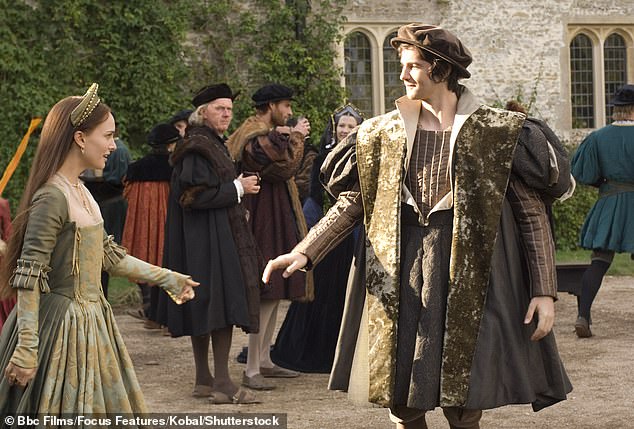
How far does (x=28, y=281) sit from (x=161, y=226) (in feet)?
19.8

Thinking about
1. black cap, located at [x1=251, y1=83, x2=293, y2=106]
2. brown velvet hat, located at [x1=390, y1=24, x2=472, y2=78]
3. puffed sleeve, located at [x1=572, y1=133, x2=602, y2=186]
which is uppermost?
black cap, located at [x1=251, y1=83, x2=293, y2=106]

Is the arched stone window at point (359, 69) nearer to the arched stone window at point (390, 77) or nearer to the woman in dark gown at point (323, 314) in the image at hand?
the arched stone window at point (390, 77)

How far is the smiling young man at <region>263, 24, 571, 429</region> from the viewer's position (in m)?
4.03

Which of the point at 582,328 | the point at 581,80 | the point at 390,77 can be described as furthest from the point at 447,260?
the point at 581,80

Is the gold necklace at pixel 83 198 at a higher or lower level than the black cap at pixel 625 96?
lower

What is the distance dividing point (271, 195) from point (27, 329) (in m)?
3.61

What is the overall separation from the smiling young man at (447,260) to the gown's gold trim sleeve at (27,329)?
2.73ft

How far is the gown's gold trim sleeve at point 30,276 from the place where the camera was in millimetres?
4078

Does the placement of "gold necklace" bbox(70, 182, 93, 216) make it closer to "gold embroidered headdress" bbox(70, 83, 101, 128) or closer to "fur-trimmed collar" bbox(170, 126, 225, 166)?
"gold embroidered headdress" bbox(70, 83, 101, 128)

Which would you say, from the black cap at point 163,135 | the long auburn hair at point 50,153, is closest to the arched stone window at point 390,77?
the black cap at point 163,135

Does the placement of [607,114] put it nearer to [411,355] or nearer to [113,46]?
[113,46]

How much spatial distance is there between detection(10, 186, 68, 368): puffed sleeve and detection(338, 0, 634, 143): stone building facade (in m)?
12.9

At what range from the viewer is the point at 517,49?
17.5m

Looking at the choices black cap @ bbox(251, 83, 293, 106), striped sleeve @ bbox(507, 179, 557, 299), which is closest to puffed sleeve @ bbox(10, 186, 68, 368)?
striped sleeve @ bbox(507, 179, 557, 299)
